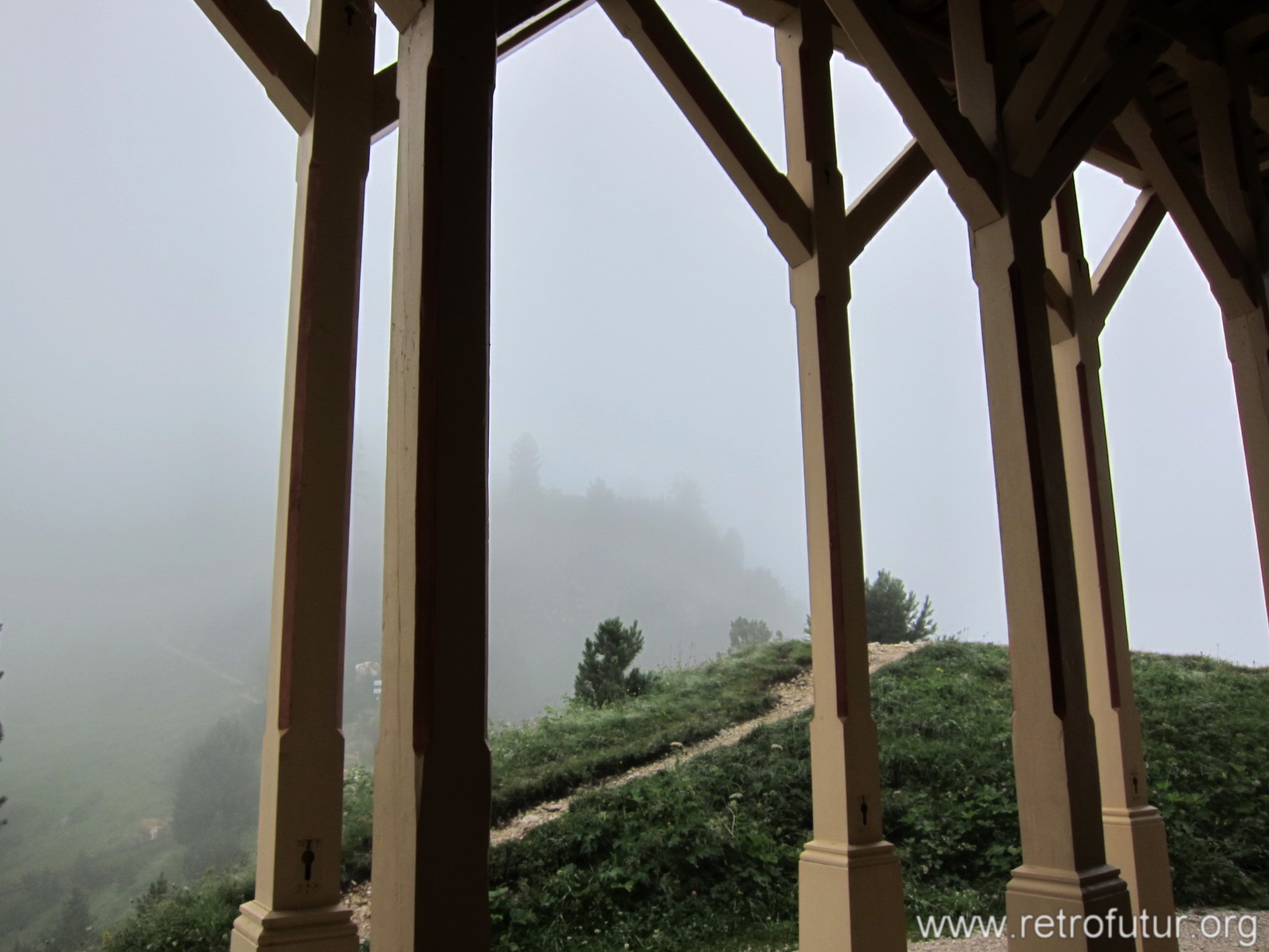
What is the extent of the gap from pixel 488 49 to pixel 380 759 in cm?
122

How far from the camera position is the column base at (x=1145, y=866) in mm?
3283

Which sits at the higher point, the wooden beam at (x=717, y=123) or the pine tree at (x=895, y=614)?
the wooden beam at (x=717, y=123)

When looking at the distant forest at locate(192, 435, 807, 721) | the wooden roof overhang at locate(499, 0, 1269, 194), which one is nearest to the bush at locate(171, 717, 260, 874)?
the distant forest at locate(192, 435, 807, 721)

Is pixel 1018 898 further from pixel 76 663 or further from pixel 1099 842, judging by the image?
pixel 76 663

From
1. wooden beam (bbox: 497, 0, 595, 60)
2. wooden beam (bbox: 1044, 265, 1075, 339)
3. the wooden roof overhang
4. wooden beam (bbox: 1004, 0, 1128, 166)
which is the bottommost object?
wooden beam (bbox: 1044, 265, 1075, 339)

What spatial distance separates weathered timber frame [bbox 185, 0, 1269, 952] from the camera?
135cm

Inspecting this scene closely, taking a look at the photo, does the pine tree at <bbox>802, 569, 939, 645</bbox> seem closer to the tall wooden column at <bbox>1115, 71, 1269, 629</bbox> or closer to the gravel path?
the gravel path

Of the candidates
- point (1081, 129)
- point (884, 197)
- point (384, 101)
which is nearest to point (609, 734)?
point (884, 197)

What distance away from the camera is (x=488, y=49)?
5.14 feet

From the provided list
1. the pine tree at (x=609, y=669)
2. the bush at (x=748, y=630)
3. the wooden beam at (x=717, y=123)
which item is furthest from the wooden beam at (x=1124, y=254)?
the bush at (x=748, y=630)

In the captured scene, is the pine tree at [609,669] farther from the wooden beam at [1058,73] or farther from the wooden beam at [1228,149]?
the wooden beam at [1058,73]

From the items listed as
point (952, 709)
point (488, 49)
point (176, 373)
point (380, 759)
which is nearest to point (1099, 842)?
point (380, 759)

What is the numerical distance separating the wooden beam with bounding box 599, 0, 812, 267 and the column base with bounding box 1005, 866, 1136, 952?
6.41 ft

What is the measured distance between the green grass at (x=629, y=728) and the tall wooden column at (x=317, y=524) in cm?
448
